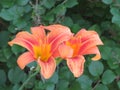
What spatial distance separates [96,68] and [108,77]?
0.05 m

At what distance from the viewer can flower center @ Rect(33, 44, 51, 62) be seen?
1.28m

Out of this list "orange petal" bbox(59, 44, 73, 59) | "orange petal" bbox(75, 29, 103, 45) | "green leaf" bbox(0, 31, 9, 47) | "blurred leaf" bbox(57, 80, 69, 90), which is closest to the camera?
"orange petal" bbox(59, 44, 73, 59)

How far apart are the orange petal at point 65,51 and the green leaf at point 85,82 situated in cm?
38

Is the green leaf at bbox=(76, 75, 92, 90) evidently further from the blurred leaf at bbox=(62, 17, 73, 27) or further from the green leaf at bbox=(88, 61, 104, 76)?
the blurred leaf at bbox=(62, 17, 73, 27)

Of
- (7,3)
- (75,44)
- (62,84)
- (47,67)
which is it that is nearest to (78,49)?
(75,44)

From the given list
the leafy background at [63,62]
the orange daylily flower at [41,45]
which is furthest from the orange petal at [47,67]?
the leafy background at [63,62]

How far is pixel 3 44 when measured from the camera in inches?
65.0

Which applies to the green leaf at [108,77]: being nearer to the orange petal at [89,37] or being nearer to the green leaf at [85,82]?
the green leaf at [85,82]

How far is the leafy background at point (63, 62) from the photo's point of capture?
1555mm

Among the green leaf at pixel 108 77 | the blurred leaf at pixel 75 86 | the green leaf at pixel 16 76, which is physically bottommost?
the green leaf at pixel 108 77

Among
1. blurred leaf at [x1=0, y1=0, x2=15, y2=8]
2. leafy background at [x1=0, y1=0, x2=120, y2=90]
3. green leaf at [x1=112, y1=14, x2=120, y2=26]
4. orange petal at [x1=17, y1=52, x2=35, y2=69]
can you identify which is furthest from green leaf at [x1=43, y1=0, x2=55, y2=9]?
orange petal at [x1=17, y1=52, x2=35, y2=69]

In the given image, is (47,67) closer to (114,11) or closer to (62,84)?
(62,84)

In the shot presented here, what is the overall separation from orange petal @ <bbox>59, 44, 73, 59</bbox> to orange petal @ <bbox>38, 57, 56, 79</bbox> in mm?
44

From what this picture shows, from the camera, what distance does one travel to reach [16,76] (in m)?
1.59
